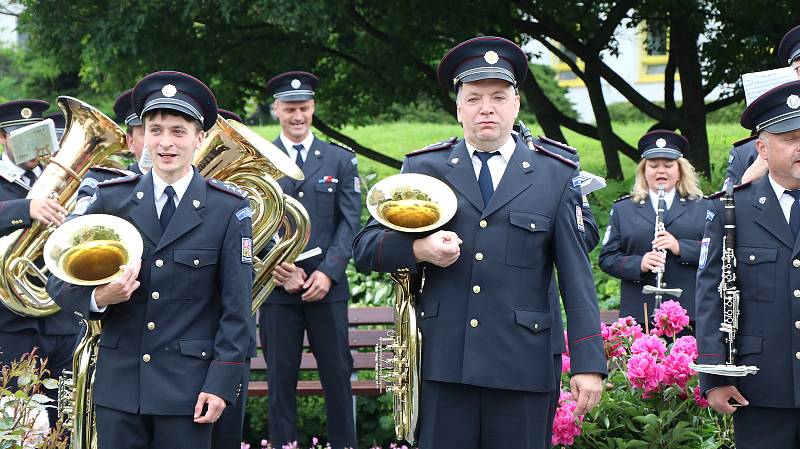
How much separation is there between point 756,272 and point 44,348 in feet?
14.6

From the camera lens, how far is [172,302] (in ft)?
15.8

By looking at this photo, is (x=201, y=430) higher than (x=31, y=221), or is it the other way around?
(x=31, y=221)

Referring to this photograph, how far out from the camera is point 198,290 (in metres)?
4.86

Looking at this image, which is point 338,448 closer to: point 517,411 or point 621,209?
point 621,209

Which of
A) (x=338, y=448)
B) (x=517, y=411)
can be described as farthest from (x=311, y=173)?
(x=517, y=411)

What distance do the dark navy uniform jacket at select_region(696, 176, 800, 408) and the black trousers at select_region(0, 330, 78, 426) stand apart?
4.05 metres

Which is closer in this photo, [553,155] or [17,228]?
[553,155]

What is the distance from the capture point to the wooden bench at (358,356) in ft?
27.8

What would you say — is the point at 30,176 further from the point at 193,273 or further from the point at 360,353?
the point at 360,353

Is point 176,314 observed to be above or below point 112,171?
below

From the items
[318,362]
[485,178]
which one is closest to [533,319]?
[485,178]

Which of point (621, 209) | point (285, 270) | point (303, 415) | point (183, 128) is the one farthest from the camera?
point (303, 415)

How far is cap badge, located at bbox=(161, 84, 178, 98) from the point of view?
4941mm

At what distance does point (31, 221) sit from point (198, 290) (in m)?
2.18
